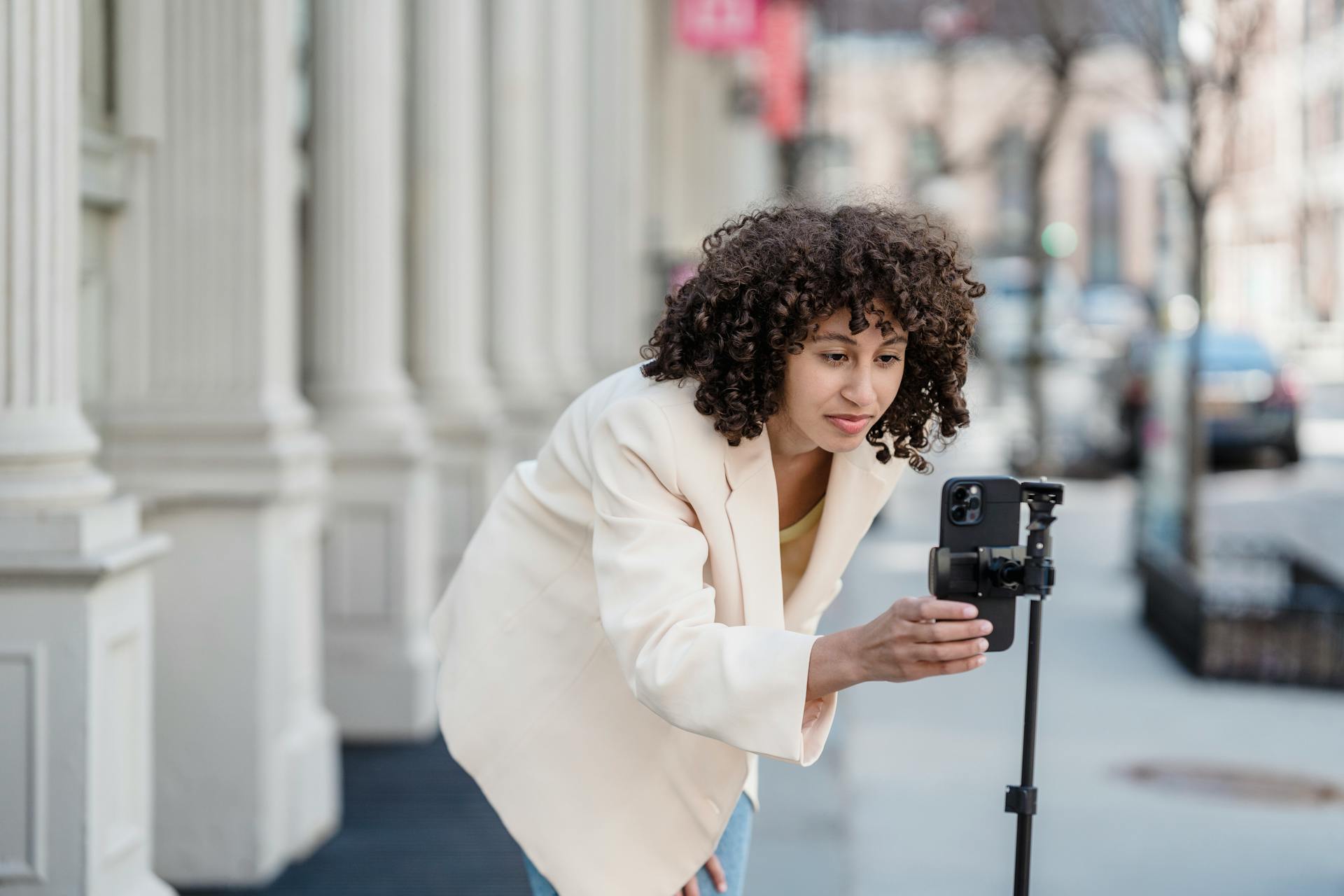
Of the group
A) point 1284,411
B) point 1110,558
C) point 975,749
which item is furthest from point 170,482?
point 1284,411

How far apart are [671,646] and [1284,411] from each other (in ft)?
59.0

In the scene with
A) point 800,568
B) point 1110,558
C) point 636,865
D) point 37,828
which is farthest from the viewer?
point 1110,558

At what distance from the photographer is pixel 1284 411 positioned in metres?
18.9

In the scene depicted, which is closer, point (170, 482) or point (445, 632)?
point (445, 632)

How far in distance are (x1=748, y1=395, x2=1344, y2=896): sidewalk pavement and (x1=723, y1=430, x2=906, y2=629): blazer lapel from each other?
2823 millimetres

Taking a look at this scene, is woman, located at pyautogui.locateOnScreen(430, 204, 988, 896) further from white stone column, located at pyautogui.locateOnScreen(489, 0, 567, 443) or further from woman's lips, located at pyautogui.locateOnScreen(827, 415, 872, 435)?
white stone column, located at pyautogui.locateOnScreen(489, 0, 567, 443)

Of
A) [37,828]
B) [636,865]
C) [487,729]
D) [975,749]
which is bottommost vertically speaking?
[975,749]

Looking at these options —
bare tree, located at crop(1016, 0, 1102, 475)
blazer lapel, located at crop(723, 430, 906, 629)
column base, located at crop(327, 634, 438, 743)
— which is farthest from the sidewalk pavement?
bare tree, located at crop(1016, 0, 1102, 475)

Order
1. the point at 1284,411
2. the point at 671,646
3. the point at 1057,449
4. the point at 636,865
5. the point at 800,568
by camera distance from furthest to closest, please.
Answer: the point at 1057,449
the point at 1284,411
the point at 800,568
the point at 636,865
the point at 671,646

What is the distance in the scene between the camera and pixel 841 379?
247 centimetres

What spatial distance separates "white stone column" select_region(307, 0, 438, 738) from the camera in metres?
7.11

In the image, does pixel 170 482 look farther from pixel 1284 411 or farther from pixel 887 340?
pixel 1284 411

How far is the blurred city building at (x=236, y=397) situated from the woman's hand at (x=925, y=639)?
2.28 meters

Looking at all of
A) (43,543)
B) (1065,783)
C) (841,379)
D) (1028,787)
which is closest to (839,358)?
(841,379)
